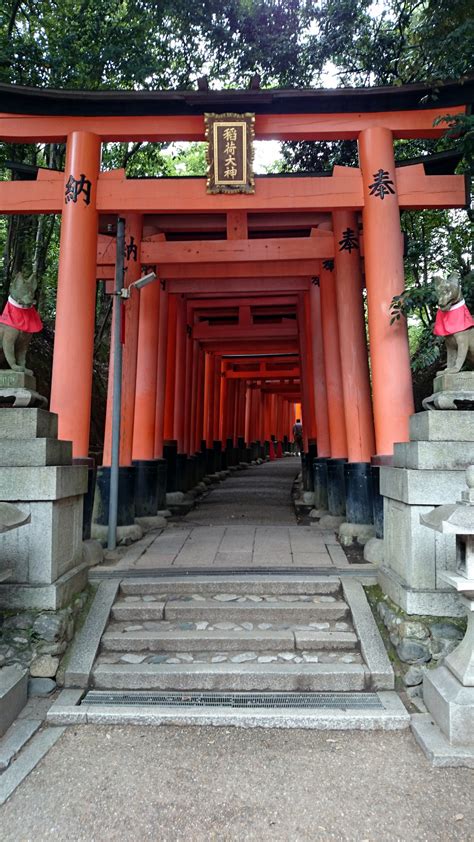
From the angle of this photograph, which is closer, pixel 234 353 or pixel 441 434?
pixel 441 434

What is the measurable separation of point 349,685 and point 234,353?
1403 centimetres

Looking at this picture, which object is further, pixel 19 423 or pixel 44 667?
pixel 19 423

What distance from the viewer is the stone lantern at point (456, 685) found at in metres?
3.23

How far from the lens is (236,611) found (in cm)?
472

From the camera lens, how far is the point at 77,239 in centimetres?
648

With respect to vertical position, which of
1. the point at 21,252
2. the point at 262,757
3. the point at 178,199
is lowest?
the point at 262,757

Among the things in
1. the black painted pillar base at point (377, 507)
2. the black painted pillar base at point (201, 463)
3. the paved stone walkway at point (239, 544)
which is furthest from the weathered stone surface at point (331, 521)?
the black painted pillar base at point (201, 463)

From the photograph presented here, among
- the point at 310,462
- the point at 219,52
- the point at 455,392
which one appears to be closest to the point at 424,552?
the point at 455,392

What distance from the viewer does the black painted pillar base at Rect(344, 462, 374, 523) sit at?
22.3 feet

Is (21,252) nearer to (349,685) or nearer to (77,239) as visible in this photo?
(77,239)

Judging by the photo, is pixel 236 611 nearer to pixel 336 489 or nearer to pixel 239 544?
pixel 239 544

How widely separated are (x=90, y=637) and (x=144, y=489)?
4.07 m

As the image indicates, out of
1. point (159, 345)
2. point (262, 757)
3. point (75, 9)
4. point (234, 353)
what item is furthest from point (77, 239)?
point (234, 353)

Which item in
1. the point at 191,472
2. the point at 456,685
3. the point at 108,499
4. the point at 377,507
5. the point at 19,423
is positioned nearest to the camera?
the point at 456,685
